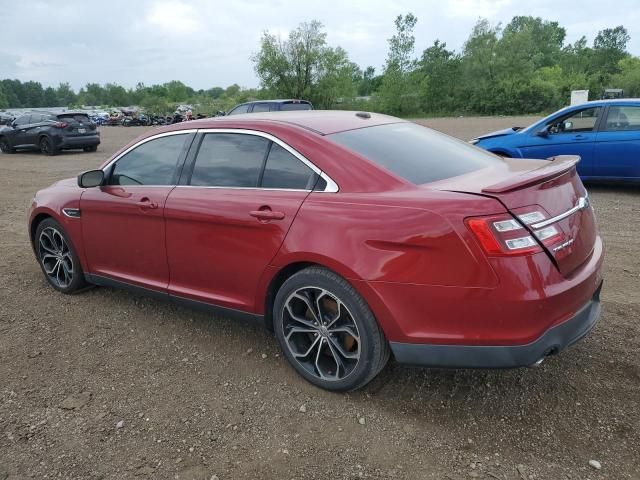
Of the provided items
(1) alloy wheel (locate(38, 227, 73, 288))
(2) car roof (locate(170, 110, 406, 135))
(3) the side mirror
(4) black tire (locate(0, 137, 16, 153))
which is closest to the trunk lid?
(2) car roof (locate(170, 110, 406, 135))

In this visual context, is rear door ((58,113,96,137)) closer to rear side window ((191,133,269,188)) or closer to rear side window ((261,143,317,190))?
rear side window ((191,133,269,188))

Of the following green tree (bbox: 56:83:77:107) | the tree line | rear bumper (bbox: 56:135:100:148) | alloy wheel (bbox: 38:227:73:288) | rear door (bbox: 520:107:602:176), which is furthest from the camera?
green tree (bbox: 56:83:77:107)

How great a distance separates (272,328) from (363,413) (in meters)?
0.80

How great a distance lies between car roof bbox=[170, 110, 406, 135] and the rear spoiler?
1.09 meters

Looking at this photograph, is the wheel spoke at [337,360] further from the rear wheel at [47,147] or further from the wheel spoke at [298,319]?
the rear wheel at [47,147]

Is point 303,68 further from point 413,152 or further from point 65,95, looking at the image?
point 65,95

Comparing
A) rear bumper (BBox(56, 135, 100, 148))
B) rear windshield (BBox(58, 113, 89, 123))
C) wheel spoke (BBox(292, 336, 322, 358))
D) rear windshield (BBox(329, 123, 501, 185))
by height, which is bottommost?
wheel spoke (BBox(292, 336, 322, 358))

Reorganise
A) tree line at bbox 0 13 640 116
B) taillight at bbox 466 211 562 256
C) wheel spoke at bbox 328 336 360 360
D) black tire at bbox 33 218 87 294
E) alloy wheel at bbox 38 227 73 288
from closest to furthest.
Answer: taillight at bbox 466 211 562 256 < wheel spoke at bbox 328 336 360 360 < black tire at bbox 33 218 87 294 < alloy wheel at bbox 38 227 73 288 < tree line at bbox 0 13 640 116

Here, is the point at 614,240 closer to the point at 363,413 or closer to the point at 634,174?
the point at 634,174

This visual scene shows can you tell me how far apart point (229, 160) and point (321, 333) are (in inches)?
51.1

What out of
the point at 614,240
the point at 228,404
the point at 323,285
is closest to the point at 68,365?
the point at 228,404

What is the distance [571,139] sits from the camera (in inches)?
331

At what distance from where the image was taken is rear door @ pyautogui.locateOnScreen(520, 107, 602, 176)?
8281mm

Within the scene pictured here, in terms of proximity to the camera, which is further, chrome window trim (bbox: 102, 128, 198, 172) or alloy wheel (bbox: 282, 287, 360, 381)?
chrome window trim (bbox: 102, 128, 198, 172)
